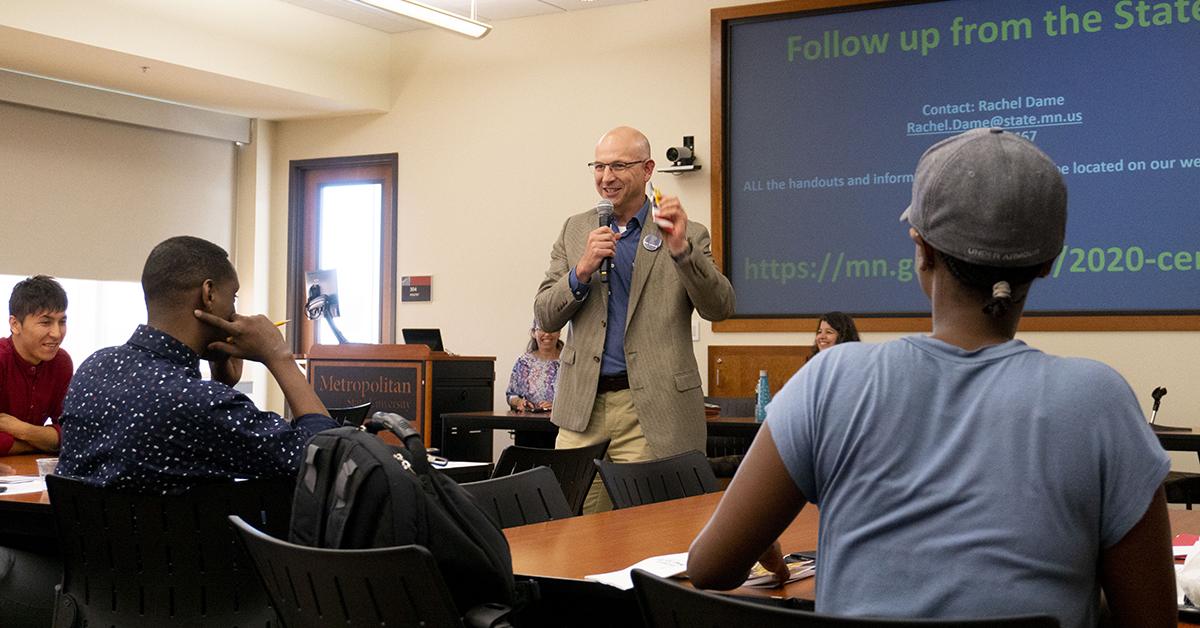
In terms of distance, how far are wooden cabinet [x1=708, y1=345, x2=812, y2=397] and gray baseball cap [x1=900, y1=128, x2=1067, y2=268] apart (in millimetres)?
5891

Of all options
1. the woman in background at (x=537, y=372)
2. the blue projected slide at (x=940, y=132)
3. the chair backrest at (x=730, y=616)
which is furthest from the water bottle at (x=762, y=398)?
the chair backrest at (x=730, y=616)

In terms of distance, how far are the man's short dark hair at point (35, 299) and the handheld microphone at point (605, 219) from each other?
77.5 inches

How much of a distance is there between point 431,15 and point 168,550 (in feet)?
16.6

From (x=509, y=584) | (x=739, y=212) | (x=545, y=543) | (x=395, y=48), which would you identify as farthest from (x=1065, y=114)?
(x=509, y=584)

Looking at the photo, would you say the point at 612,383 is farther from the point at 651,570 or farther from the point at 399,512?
the point at 399,512

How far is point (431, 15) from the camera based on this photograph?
6.89m

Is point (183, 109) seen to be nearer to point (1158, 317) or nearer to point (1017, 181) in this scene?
point (1158, 317)

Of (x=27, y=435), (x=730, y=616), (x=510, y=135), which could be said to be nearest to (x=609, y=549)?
(x=730, y=616)

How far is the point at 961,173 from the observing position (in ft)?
4.12

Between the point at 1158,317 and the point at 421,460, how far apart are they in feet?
18.3

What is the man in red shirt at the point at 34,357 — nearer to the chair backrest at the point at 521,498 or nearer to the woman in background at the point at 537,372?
the chair backrest at the point at 521,498

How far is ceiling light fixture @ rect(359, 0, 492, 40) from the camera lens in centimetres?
668

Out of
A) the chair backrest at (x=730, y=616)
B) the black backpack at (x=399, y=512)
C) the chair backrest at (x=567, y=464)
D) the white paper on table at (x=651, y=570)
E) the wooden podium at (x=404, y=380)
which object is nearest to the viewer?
the chair backrest at (x=730, y=616)

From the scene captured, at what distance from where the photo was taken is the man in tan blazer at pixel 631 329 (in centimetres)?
348
